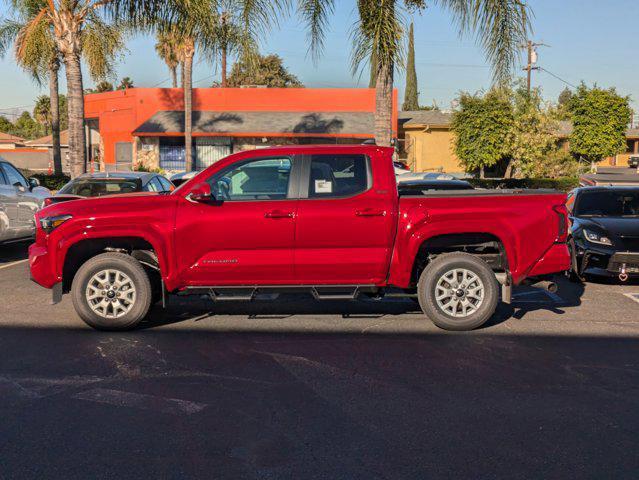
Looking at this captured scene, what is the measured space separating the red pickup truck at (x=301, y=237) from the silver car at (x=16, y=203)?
556cm

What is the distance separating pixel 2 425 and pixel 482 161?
35961mm

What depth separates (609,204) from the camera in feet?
38.9

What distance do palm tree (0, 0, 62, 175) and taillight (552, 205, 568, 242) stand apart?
1885 centimetres

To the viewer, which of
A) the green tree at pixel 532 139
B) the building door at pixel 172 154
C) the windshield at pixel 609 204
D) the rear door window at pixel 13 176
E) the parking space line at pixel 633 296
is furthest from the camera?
the building door at pixel 172 154

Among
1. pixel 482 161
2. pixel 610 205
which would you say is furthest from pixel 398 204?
pixel 482 161

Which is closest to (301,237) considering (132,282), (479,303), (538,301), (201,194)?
(201,194)

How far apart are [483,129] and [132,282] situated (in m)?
32.8

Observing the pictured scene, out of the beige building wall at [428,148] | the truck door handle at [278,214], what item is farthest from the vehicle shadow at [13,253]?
the beige building wall at [428,148]

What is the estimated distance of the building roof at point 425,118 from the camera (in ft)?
144

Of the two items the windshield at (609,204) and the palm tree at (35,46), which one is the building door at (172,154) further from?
the windshield at (609,204)

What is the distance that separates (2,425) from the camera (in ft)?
16.1

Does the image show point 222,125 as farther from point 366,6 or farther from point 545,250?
point 545,250

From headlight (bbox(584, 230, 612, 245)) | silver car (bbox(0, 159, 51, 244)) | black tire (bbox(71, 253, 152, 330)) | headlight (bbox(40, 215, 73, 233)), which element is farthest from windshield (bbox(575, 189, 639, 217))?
silver car (bbox(0, 159, 51, 244))

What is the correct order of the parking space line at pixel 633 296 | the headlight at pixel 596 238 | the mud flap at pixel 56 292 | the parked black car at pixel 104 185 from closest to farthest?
the mud flap at pixel 56 292 → the parking space line at pixel 633 296 → the headlight at pixel 596 238 → the parked black car at pixel 104 185
